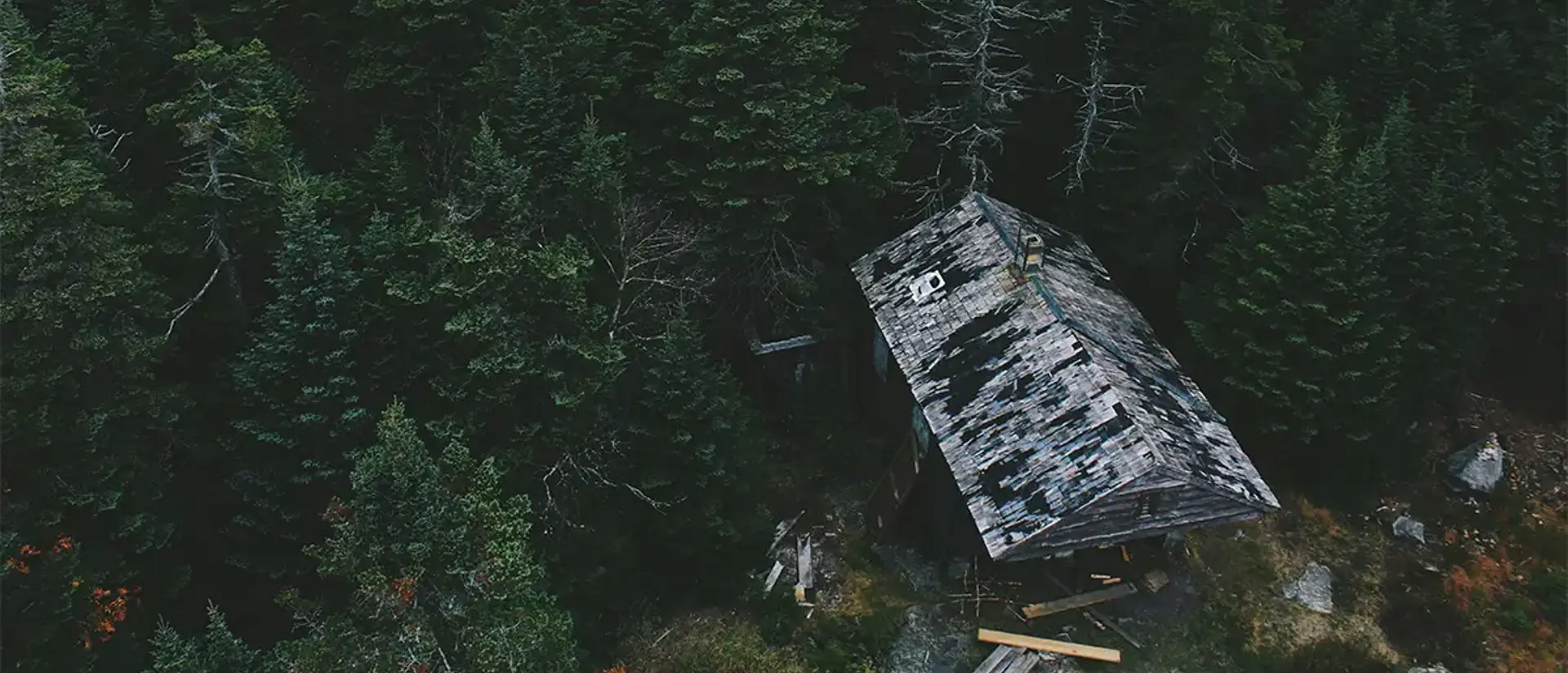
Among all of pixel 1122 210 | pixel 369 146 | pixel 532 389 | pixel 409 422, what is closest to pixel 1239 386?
pixel 1122 210

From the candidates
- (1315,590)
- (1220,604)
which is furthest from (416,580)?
(1315,590)

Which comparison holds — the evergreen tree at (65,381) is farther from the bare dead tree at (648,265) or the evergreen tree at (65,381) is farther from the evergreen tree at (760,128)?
the evergreen tree at (760,128)

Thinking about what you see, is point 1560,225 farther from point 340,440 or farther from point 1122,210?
point 340,440

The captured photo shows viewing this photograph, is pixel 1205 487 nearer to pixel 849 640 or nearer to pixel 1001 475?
pixel 1001 475

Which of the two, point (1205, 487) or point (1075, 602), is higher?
point (1205, 487)

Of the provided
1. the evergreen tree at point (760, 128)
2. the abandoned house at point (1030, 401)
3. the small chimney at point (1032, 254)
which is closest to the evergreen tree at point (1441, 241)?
the abandoned house at point (1030, 401)

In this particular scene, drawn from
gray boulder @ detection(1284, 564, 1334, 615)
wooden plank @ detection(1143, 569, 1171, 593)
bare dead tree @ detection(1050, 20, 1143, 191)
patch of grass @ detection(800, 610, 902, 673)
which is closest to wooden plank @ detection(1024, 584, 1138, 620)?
wooden plank @ detection(1143, 569, 1171, 593)
